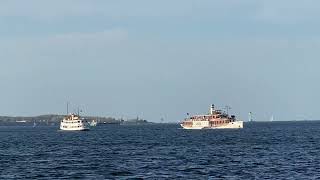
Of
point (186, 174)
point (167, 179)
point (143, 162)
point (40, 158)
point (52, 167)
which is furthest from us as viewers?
point (40, 158)

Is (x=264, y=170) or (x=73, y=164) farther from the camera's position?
(x=73, y=164)

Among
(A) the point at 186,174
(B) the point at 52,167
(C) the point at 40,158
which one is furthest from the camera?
(C) the point at 40,158

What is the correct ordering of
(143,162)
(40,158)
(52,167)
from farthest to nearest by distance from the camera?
(40,158) < (143,162) < (52,167)

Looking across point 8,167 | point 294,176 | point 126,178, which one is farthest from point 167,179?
point 8,167

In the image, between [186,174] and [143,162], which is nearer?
[186,174]

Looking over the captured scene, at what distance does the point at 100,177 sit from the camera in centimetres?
7306

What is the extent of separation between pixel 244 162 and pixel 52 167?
2433cm

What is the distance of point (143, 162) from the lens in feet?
305

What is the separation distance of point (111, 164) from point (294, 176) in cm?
2694

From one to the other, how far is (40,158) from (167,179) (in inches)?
1579

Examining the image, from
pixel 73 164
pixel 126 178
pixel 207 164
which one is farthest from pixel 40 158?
pixel 126 178

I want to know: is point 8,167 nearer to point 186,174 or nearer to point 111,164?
point 111,164

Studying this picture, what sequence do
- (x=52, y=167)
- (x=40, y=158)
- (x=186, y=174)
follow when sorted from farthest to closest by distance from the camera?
(x=40, y=158), (x=52, y=167), (x=186, y=174)

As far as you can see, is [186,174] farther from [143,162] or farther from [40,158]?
[40,158]
